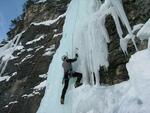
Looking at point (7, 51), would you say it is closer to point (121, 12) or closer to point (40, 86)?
point (40, 86)

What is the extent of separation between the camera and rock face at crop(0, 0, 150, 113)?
453 inches

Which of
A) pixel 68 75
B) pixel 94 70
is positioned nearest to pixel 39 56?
pixel 68 75

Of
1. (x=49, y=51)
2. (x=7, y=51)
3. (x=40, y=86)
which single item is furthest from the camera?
(x=7, y=51)

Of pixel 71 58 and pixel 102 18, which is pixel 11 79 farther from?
pixel 102 18

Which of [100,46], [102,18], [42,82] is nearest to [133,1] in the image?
[102,18]

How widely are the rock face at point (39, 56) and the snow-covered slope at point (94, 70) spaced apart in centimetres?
33

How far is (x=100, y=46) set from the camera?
1183 cm

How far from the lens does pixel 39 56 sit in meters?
16.1

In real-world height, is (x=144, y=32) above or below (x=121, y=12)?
below

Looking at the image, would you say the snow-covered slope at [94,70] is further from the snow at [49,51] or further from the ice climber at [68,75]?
the snow at [49,51]

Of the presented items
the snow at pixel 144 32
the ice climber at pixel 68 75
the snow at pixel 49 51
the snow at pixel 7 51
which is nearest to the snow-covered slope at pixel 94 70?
the ice climber at pixel 68 75

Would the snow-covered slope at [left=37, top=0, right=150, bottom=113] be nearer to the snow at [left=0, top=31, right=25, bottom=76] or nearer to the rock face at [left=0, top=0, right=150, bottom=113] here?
the rock face at [left=0, top=0, right=150, bottom=113]

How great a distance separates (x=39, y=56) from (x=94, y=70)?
508 centimetres

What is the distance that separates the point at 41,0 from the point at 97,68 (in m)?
11.4
